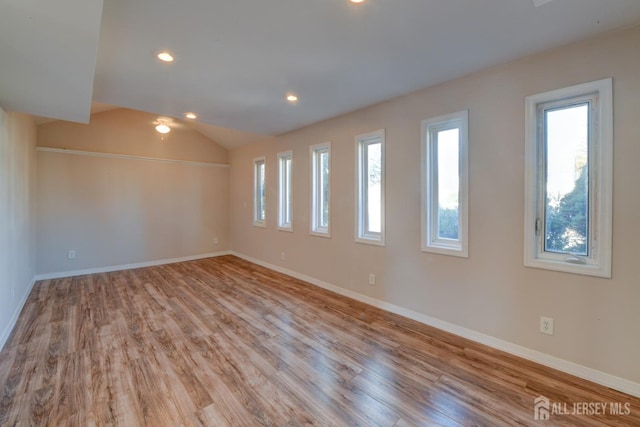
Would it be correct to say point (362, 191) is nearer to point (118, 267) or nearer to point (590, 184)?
point (590, 184)

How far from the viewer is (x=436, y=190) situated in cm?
299

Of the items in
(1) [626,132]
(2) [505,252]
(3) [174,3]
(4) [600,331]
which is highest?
(3) [174,3]

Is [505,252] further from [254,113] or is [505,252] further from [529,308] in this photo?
[254,113]

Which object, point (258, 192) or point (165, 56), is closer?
point (165, 56)

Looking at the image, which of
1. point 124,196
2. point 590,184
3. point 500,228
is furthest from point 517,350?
point 124,196

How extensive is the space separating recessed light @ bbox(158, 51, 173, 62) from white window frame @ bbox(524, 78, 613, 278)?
3062 mm

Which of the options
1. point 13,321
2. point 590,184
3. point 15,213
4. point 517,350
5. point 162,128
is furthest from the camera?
point 162,128

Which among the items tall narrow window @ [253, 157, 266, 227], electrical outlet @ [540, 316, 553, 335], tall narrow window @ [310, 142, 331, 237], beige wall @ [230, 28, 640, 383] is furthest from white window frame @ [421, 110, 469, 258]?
tall narrow window @ [253, 157, 266, 227]

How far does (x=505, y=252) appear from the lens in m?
2.45

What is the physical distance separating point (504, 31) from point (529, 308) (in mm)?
2211

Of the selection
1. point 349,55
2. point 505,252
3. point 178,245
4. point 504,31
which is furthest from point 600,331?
point 178,245

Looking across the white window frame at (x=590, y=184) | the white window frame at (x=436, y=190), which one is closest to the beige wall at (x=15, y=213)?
the white window frame at (x=436, y=190)

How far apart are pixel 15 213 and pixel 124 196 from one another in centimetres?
232

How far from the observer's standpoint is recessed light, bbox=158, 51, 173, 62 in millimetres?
2277
